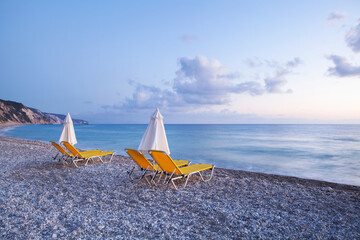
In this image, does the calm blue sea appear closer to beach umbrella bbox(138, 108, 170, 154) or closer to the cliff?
beach umbrella bbox(138, 108, 170, 154)

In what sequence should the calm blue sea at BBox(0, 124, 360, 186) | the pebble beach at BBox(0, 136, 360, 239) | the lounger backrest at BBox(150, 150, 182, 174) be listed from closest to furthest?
the pebble beach at BBox(0, 136, 360, 239), the lounger backrest at BBox(150, 150, 182, 174), the calm blue sea at BBox(0, 124, 360, 186)

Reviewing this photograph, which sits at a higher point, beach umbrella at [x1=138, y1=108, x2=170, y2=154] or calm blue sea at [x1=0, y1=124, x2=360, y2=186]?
beach umbrella at [x1=138, y1=108, x2=170, y2=154]

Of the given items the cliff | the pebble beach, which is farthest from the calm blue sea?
the cliff

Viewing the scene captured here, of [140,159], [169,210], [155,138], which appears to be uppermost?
[155,138]

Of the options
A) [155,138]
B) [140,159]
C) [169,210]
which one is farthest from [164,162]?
[169,210]

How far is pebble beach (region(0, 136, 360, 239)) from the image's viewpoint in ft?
8.89

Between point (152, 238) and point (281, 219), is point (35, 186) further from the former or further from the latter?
point (281, 219)

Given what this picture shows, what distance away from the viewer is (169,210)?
11.3ft

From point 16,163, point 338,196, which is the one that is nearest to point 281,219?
point 338,196

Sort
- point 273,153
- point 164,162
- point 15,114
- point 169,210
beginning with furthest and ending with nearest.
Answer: point 15,114
point 273,153
point 164,162
point 169,210

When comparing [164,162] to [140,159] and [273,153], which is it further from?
[273,153]

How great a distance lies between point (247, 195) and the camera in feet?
14.0

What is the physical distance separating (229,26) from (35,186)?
38.5 ft

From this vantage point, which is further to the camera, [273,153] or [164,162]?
[273,153]
